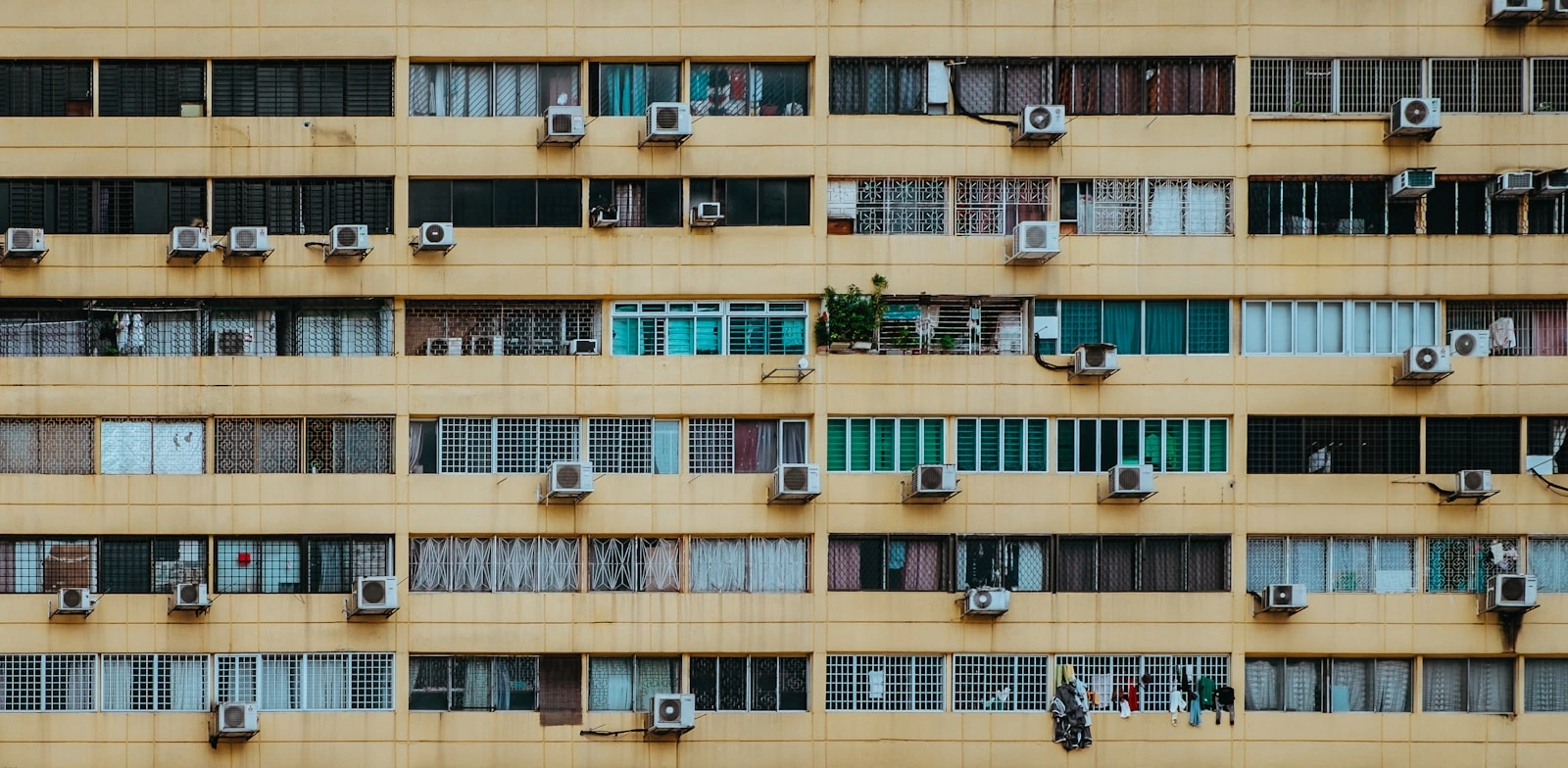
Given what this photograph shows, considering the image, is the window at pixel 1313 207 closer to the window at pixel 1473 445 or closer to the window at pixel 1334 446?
the window at pixel 1334 446

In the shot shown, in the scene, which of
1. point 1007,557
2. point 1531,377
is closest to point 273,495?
point 1007,557

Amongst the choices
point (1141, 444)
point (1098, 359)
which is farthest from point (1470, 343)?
point (1098, 359)

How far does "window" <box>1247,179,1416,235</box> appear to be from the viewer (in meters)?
20.7

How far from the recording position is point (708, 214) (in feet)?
66.5

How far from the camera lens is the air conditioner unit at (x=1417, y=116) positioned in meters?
20.2

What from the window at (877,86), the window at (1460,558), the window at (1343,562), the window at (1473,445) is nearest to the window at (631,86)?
the window at (877,86)

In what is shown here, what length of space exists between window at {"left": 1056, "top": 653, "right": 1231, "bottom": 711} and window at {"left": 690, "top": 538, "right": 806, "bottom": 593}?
3854mm

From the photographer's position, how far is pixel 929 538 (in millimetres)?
20641

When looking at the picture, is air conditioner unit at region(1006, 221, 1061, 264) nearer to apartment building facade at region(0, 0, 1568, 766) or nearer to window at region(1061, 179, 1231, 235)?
apartment building facade at region(0, 0, 1568, 766)

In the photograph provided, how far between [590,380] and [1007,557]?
6249 mm

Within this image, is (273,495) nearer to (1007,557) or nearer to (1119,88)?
(1007,557)

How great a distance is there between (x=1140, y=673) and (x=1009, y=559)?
237 cm

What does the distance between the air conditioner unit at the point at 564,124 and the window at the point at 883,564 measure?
6.56m

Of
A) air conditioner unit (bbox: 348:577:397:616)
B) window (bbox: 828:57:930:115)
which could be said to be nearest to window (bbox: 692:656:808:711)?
air conditioner unit (bbox: 348:577:397:616)
